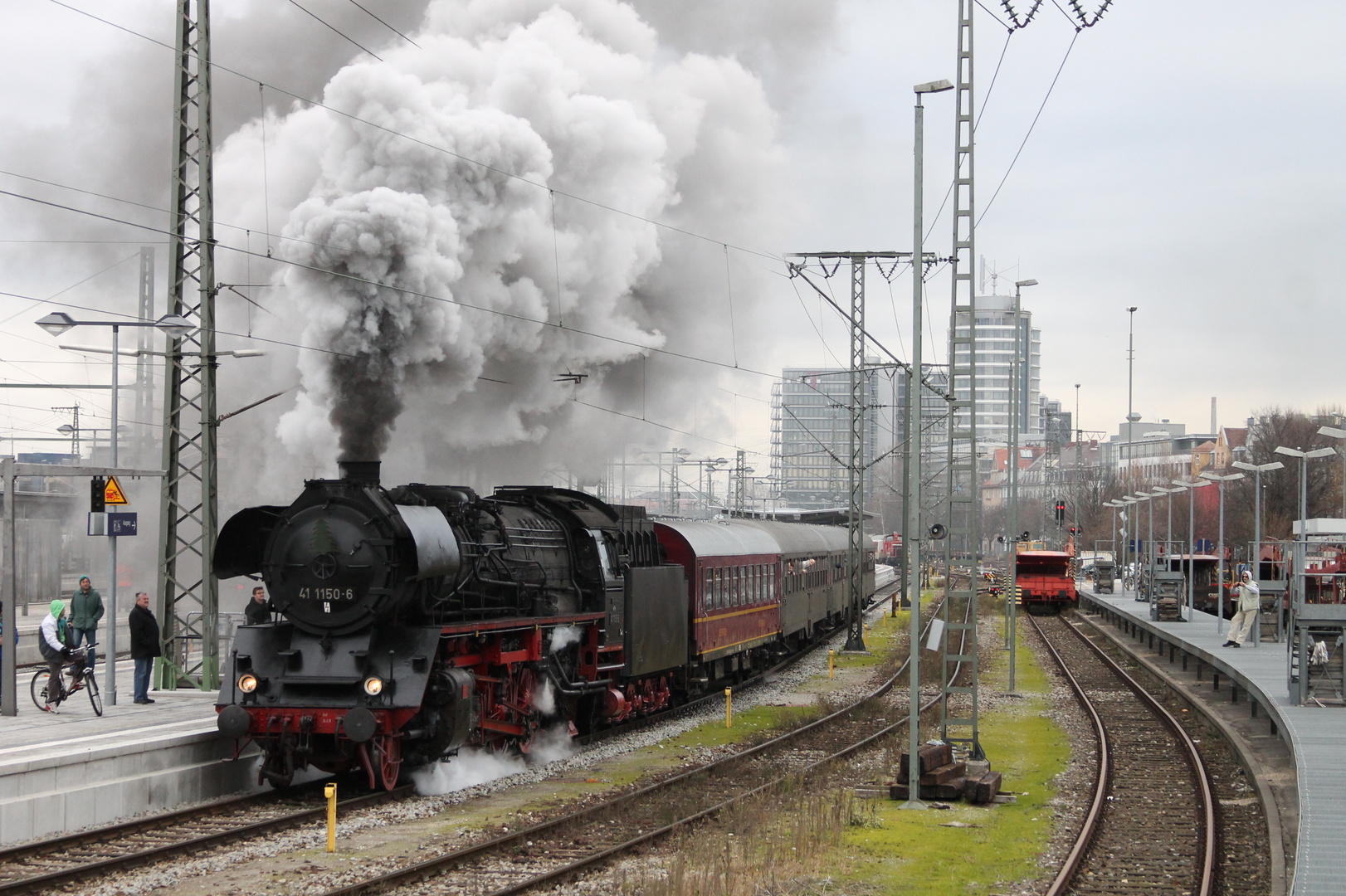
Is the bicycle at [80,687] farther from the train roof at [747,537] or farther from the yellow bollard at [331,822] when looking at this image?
the train roof at [747,537]

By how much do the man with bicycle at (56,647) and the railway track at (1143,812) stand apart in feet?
32.4

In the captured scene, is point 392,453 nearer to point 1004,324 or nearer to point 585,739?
point 585,739

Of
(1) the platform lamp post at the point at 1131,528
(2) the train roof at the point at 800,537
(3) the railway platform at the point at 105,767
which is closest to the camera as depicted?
(3) the railway platform at the point at 105,767

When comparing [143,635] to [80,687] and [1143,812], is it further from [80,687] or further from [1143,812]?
[1143,812]

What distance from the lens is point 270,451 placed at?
31.5 meters

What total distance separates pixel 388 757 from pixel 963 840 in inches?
193

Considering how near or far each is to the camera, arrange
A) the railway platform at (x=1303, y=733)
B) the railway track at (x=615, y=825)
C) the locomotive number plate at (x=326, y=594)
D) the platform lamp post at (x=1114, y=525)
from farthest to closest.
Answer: the platform lamp post at (x=1114, y=525), the locomotive number plate at (x=326, y=594), the railway track at (x=615, y=825), the railway platform at (x=1303, y=733)

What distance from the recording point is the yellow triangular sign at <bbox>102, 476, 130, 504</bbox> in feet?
44.5

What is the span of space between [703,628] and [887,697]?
3.95 m

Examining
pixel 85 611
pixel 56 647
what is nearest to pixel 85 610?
pixel 85 611

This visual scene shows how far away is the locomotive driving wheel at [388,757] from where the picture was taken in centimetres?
1092

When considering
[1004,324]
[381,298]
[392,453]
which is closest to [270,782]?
[381,298]

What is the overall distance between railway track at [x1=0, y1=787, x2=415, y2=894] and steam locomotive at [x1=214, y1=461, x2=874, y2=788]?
1.00ft

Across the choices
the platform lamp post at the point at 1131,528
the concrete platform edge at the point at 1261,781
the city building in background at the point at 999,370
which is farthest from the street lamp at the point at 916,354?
the city building in background at the point at 999,370
